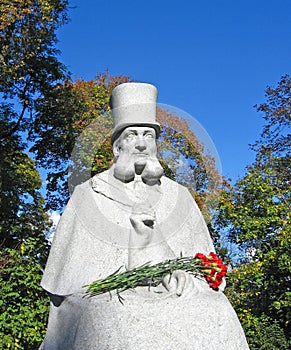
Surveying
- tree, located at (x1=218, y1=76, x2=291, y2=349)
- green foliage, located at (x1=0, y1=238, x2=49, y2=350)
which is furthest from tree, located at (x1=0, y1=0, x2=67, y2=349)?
tree, located at (x1=218, y1=76, x2=291, y2=349)

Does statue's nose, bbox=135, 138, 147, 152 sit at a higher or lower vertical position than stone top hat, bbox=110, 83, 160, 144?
lower

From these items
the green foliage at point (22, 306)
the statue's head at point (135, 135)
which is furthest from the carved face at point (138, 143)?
the green foliage at point (22, 306)

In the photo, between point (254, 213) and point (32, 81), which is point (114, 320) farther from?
point (32, 81)

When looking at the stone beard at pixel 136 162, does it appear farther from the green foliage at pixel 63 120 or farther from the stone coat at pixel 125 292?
the green foliage at pixel 63 120

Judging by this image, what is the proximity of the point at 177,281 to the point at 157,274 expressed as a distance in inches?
6.0

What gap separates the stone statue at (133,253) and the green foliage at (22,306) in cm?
476

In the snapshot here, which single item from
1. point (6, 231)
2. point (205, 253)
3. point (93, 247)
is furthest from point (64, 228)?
point (6, 231)

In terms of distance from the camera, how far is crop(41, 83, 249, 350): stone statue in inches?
141

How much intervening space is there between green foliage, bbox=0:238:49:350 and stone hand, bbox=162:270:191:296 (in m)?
5.41

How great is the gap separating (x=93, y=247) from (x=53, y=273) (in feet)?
1.29

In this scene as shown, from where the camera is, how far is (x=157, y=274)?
4027 millimetres

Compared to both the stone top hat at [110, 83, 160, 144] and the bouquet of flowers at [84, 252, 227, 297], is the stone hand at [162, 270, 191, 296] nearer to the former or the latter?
the bouquet of flowers at [84, 252, 227, 297]

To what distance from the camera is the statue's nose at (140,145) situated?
4.85m

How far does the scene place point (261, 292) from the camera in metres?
11.2
